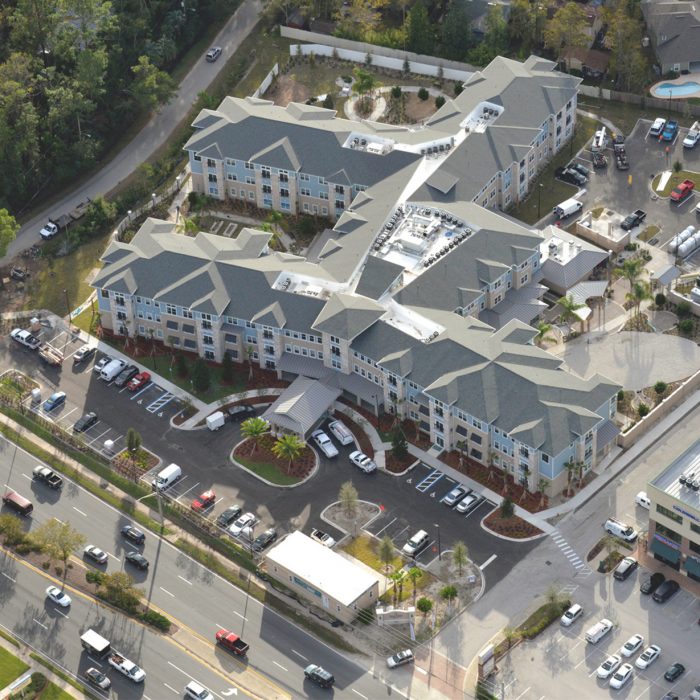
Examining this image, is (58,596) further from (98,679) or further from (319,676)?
(319,676)

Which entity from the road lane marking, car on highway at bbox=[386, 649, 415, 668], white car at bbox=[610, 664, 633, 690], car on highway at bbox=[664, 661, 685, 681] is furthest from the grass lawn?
car on highway at bbox=[664, 661, 685, 681]

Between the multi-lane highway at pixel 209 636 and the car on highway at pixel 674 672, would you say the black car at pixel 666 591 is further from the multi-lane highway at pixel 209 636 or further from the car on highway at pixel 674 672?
the multi-lane highway at pixel 209 636

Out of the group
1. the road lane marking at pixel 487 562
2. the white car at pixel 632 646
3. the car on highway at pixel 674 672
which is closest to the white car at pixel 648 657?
the white car at pixel 632 646

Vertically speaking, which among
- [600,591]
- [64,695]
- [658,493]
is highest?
[658,493]

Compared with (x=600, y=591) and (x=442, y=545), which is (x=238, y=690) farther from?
(x=600, y=591)

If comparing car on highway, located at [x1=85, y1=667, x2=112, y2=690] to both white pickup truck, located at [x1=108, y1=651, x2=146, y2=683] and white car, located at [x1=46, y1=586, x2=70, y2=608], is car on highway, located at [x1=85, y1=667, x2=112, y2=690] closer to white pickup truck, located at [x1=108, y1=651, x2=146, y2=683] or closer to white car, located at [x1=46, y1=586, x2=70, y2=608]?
white pickup truck, located at [x1=108, y1=651, x2=146, y2=683]

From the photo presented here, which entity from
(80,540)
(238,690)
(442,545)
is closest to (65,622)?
(80,540)
